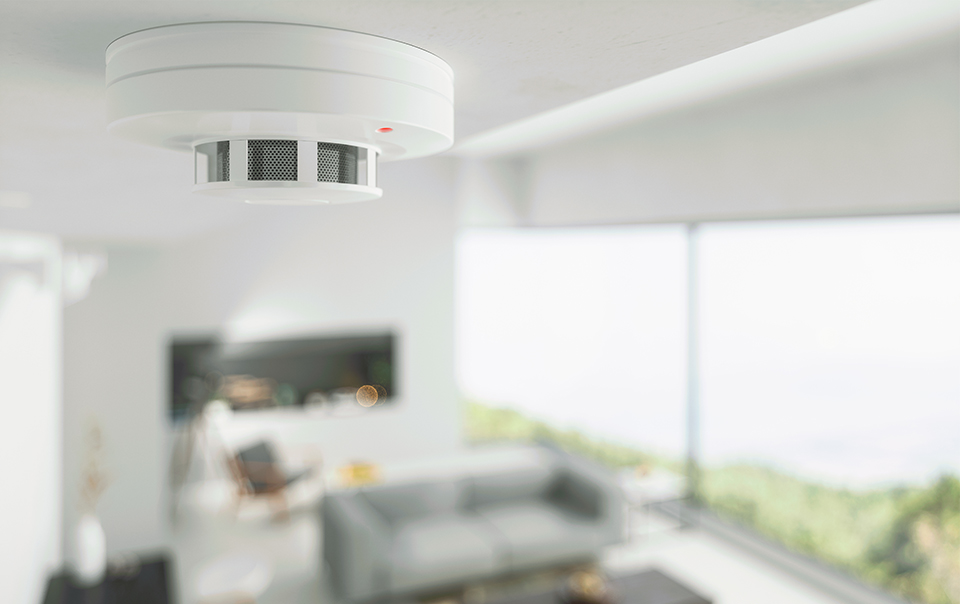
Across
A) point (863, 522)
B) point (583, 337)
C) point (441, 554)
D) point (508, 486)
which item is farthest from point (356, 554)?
point (583, 337)

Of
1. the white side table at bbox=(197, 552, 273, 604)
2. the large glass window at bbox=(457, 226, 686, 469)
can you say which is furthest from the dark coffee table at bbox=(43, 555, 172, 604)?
the large glass window at bbox=(457, 226, 686, 469)

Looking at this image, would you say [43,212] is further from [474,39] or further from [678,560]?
[678,560]

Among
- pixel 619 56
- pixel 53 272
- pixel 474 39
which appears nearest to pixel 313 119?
pixel 474 39

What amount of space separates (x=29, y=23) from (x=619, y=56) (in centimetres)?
53

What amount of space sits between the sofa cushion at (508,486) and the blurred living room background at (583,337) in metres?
0.14

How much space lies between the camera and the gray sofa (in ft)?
12.8

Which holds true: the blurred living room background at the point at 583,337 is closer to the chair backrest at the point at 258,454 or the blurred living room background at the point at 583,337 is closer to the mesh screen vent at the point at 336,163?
the chair backrest at the point at 258,454

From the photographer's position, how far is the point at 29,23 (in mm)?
562

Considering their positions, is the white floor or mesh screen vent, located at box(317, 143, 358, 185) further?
the white floor

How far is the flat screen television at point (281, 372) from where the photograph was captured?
5688 millimetres

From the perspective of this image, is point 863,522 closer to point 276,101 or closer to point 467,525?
point 467,525

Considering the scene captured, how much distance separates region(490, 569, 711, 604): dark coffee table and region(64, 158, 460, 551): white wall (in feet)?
10.2

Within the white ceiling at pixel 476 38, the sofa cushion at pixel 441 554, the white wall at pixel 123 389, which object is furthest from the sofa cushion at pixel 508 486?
the white ceiling at pixel 476 38

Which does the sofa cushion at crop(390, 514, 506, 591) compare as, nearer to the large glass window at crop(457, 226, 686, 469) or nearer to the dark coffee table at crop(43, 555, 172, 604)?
the dark coffee table at crop(43, 555, 172, 604)
